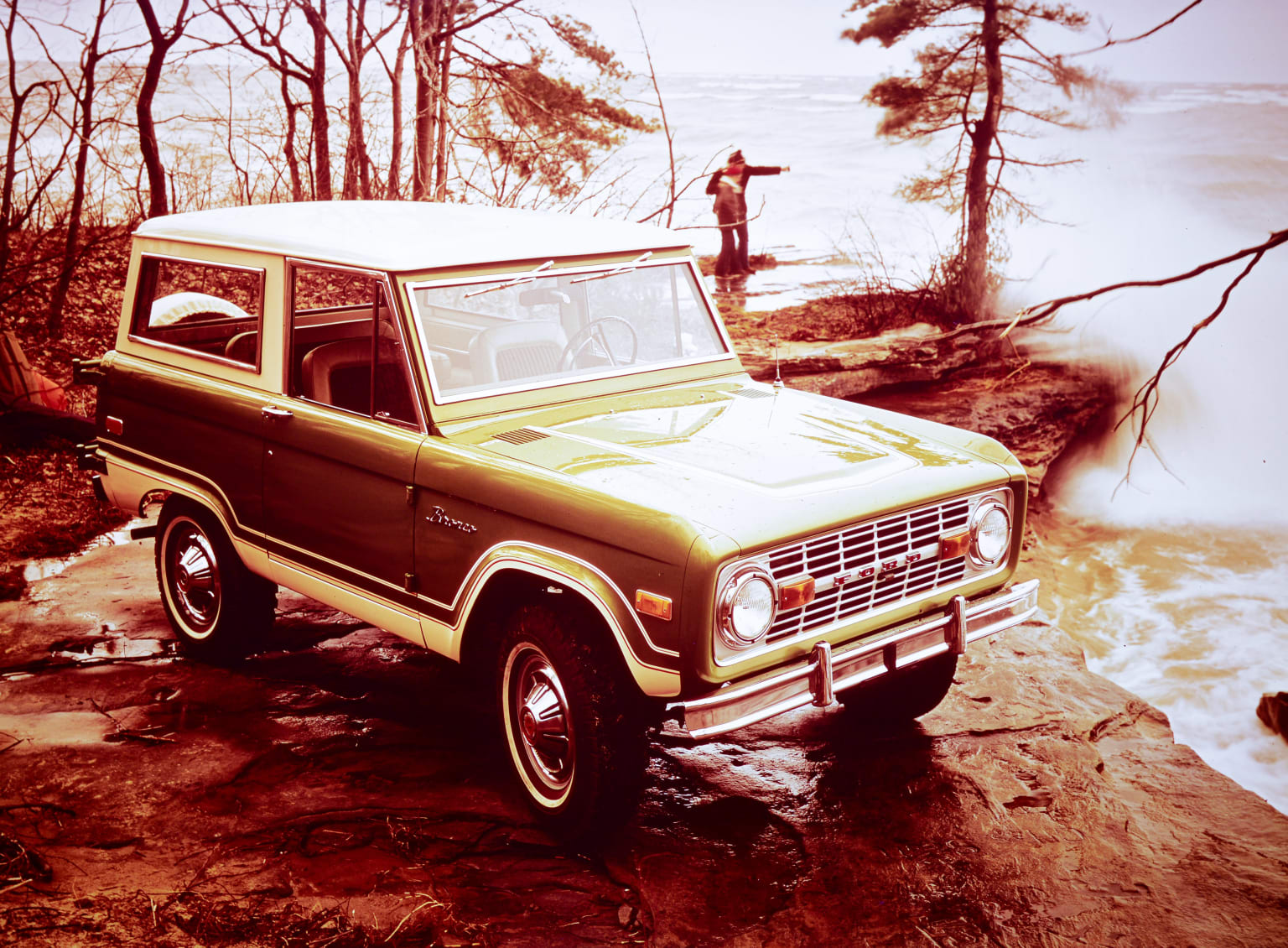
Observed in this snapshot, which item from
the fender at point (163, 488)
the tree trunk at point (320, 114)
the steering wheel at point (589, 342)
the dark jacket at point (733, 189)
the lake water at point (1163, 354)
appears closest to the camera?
the steering wheel at point (589, 342)

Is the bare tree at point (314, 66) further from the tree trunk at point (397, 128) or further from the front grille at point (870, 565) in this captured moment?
the front grille at point (870, 565)

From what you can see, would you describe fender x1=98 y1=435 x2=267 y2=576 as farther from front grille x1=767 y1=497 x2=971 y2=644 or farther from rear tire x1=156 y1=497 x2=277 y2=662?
front grille x1=767 y1=497 x2=971 y2=644

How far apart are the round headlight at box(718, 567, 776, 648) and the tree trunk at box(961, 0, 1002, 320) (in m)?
9.22

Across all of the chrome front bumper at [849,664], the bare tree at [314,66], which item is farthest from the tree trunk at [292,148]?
the chrome front bumper at [849,664]

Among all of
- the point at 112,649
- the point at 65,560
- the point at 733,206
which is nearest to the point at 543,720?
the point at 112,649

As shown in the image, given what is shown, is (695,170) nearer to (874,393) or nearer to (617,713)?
(874,393)

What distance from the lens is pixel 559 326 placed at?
4203 millimetres

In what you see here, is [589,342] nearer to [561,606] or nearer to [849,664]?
[561,606]

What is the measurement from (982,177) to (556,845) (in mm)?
10277

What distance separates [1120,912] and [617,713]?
5.37 ft

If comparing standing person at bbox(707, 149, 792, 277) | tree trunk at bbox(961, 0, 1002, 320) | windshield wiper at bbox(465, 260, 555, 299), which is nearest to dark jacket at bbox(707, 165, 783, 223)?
standing person at bbox(707, 149, 792, 277)

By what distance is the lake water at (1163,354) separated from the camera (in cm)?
934

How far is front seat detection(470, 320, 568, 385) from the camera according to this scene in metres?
3.96

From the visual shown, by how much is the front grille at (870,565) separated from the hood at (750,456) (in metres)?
0.07
